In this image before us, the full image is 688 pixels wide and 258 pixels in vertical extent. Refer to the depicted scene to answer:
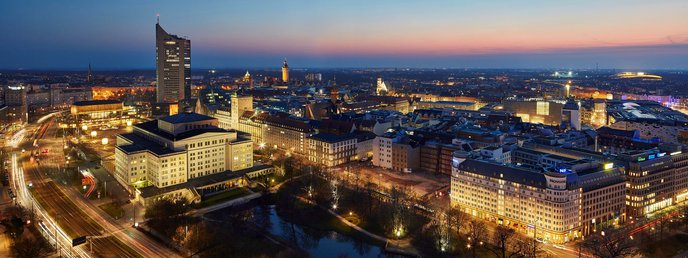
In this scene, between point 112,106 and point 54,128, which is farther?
point 112,106

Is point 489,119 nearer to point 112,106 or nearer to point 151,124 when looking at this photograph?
point 151,124

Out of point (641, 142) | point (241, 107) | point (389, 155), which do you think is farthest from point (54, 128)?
point (641, 142)

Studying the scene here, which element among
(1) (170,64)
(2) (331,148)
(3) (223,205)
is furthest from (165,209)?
(1) (170,64)

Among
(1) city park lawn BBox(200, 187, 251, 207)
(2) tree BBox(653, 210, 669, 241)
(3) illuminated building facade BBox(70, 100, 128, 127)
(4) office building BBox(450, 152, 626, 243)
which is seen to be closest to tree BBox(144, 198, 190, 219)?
(1) city park lawn BBox(200, 187, 251, 207)

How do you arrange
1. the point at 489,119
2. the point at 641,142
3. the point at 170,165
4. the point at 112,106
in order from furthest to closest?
the point at 112,106, the point at 489,119, the point at 641,142, the point at 170,165

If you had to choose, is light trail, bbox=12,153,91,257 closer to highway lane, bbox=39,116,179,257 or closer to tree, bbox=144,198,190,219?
highway lane, bbox=39,116,179,257

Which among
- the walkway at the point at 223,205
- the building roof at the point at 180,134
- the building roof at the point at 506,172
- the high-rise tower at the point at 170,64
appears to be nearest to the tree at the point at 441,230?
the building roof at the point at 506,172
